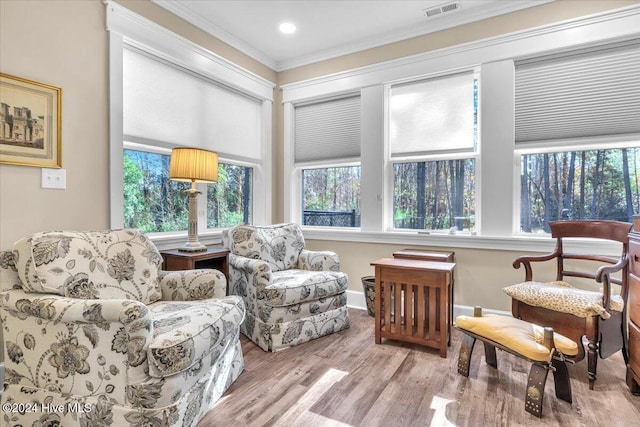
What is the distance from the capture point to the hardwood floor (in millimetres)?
1659

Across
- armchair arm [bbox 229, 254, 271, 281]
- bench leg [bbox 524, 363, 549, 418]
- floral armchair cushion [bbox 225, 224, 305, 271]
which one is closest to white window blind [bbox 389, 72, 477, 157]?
floral armchair cushion [bbox 225, 224, 305, 271]

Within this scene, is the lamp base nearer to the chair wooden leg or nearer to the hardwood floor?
the hardwood floor

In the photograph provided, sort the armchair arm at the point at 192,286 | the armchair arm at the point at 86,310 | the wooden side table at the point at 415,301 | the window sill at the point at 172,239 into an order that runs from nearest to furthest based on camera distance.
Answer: the armchair arm at the point at 86,310 < the armchair arm at the point at 192,286 < the wooden side table at the point at 415,301 < the window sill at the point at 172,239

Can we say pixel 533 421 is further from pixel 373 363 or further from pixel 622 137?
pixel 622 137

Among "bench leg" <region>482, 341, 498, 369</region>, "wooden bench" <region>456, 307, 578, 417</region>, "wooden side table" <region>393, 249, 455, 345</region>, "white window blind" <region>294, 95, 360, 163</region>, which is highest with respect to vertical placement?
"white window blind" <region>294, 95, 360, 163</region>

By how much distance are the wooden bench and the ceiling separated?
2.55 metres

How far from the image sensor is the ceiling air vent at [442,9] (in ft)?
9.27

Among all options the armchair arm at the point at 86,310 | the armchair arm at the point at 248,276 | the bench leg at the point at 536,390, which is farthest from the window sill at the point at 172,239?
the bench leg at the point at 536,390

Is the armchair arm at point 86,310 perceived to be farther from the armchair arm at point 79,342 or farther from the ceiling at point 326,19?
the ceiling at point 326,19

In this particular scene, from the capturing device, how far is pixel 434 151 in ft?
10.4

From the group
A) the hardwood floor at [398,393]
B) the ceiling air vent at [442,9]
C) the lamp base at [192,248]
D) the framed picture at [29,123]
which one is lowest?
the hardwood floor at [398,393]

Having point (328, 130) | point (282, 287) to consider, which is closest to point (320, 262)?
point (282, 287)

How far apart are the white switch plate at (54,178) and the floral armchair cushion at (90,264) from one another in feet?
1.70

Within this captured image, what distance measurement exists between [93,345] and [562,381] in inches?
91.6
